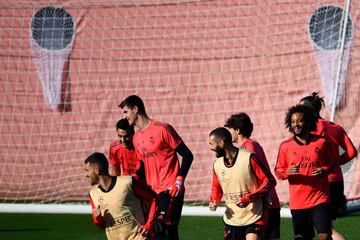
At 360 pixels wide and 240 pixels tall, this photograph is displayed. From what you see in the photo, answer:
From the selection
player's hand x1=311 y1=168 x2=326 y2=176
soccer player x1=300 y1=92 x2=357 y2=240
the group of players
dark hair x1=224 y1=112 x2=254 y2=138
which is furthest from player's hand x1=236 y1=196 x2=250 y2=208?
soccer player x1=300 y1=92 x2=357 y2=240

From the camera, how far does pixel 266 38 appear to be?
53.4 ft

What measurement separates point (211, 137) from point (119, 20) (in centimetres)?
871

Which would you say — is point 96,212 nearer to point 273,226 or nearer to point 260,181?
point 260,181

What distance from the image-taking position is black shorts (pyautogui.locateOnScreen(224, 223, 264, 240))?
26.8 feet

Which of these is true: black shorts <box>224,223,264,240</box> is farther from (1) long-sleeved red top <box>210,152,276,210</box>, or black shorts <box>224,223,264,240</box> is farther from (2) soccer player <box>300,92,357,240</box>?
(2) soccer player <box>300,92,357,240</box>

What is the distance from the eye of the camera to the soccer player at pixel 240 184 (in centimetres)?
817

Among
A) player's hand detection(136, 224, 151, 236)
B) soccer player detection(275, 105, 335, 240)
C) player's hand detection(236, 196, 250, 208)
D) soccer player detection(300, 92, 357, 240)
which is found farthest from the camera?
soccer player detection(300, 92, 357, 240)

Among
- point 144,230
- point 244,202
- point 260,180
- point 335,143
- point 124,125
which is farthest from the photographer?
point 124,125

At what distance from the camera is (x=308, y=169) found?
27.7 feet

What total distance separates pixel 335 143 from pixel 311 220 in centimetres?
107

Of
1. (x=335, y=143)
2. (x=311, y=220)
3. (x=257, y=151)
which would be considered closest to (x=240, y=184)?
(x=257, y=151)

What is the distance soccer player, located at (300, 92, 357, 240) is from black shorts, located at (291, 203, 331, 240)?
0.62 m

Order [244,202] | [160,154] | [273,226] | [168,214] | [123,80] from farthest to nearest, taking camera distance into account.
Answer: [123,80] < [273,226] < [160,154] < [168,214] < [244,202]

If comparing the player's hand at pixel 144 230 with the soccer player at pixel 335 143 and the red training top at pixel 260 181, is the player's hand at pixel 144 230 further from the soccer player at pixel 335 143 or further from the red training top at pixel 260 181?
the soccer player at pixel 335 143
